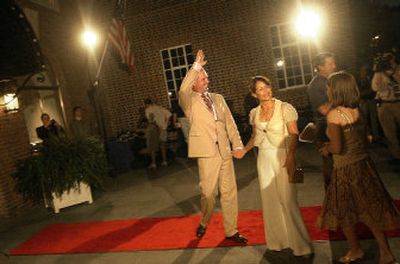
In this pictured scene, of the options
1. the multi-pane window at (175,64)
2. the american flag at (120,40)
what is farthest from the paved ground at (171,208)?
the multi-pane window at (175,64)

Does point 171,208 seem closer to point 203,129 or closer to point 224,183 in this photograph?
point 224,183

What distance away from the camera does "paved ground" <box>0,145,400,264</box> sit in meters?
4.48

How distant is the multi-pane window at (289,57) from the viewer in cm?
1327

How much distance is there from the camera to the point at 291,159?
4066 mm

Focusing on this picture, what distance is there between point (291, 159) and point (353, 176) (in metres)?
0.64

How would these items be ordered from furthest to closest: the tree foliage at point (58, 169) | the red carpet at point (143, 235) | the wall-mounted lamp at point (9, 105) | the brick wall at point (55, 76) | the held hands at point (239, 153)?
the wall-mounted lamp at point (9, 105)
the brick wall at point (55, 76)
the tree foliage at point (58, 169)
the red carpet at point (143, 235)
the held hands at point (239, 153)

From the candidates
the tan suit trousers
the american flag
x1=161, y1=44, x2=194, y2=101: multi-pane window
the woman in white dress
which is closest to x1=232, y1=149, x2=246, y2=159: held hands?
the tan suit trousers

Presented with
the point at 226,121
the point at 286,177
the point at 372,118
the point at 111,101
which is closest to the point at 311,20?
the point at 372,118

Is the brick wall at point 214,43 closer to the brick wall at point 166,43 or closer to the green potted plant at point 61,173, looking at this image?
the brick wall at point 166,43

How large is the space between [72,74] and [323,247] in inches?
384

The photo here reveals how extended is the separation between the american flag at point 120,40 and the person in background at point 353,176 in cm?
966

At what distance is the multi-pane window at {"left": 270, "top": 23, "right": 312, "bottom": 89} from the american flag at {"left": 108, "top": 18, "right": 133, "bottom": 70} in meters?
4.76

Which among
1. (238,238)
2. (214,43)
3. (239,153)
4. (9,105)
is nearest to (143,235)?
(238,238)

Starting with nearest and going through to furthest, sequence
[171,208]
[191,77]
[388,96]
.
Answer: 1. [191,77]
2. [171,208]
3. [388,96]
